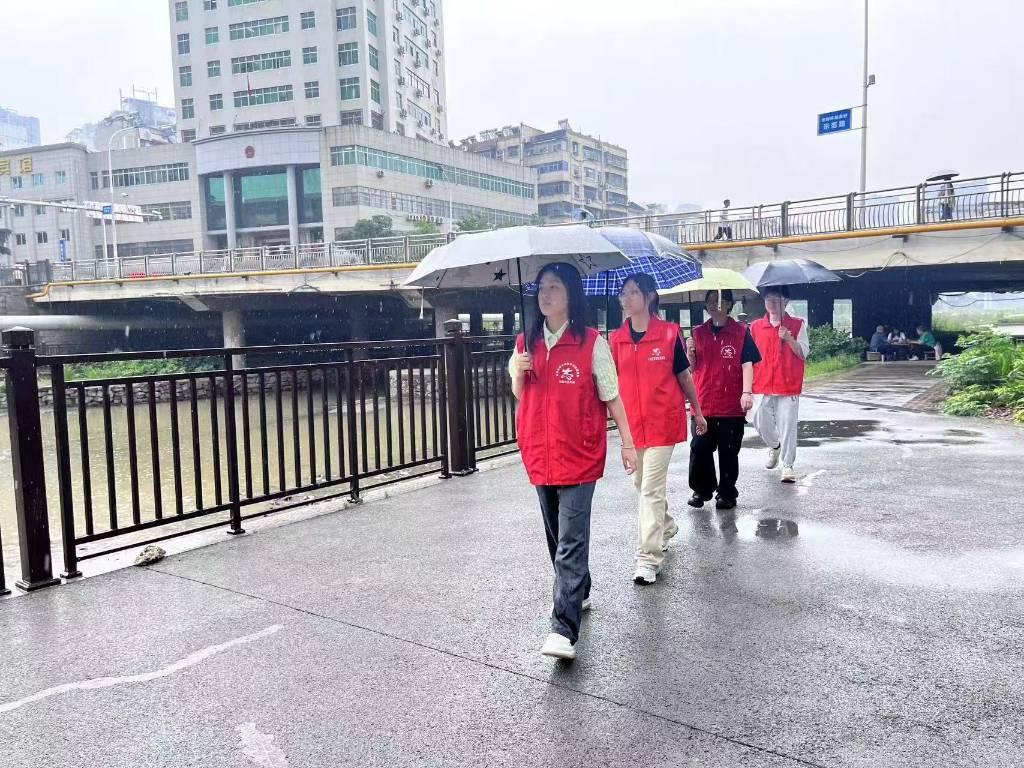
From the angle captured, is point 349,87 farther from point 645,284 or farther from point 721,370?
point 645,284

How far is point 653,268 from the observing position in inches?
219

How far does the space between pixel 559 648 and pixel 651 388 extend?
1826 millimetres

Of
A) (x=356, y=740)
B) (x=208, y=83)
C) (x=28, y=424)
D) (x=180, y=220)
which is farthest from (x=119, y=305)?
(x=356, y=740)

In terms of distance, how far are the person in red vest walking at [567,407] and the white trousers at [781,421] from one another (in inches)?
160

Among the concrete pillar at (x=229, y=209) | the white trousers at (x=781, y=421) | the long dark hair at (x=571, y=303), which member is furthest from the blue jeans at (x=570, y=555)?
the concrete pillar at (x=229, y=209)

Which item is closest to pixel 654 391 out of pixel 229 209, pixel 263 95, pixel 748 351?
pixel 748 351

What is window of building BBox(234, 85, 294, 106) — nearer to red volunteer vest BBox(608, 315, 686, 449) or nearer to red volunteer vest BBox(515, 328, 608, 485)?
red volunteer vest BBox(608, 315, 686, 449)

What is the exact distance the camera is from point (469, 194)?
75.6 meters

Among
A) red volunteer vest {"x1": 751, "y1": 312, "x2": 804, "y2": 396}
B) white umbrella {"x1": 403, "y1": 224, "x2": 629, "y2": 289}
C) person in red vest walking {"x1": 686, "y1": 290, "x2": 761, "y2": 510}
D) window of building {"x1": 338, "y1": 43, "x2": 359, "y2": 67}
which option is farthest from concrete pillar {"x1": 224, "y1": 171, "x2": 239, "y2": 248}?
white umbrella {"x1": 403, "y1": 224, "x2": 629, "y2": 289}

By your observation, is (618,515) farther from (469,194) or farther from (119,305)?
(469,194)

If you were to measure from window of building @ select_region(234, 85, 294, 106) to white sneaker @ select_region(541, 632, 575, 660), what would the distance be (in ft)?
238

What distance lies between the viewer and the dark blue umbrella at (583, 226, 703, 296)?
5047 mm

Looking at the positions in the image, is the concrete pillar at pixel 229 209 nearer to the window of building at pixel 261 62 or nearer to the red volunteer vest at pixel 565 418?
the window of building at pixel 261 62

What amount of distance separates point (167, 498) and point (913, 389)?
1430 cm
